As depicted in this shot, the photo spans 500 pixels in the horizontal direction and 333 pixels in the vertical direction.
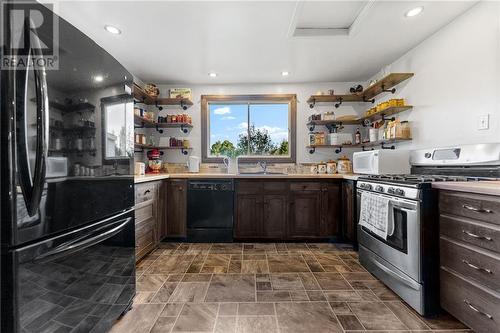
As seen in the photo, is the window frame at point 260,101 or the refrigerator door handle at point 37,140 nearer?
the refrigerator door handle at point 37,140

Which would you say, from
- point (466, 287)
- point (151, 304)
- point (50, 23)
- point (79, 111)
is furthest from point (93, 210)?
point (466, 287)

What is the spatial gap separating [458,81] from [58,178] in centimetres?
298

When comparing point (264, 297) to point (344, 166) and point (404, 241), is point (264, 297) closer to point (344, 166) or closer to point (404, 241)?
point (404, 241)

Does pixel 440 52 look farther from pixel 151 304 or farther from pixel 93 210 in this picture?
pixel 151 304

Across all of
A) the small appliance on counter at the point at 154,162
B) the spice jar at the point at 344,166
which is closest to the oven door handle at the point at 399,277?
→ the spice jar at the point at 344,166

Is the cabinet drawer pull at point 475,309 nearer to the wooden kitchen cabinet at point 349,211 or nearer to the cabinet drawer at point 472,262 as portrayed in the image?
the cabinet drawer at point 472,262

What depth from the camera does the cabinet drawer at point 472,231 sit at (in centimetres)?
122

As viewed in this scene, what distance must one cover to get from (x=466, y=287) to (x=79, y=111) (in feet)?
7.47

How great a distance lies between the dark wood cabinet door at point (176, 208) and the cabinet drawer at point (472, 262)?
2622 mm

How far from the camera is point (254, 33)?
2273 millimetres

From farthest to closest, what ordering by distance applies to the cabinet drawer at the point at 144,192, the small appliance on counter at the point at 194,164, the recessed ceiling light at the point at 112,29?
the small appliance on counter at the point at 194,164
the cabinet drawer at the point at 144,192
the recessed ceiling light at the point at 112,29

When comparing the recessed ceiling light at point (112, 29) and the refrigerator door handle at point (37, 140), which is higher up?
the recessed ceiling light at point (112, 29)

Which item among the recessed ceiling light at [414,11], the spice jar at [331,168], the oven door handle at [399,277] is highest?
the recessed ceiling light at [414,11]

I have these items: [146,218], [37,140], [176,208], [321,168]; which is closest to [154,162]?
[176,208]
